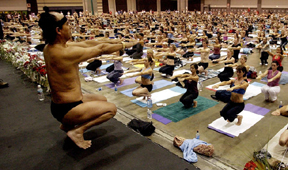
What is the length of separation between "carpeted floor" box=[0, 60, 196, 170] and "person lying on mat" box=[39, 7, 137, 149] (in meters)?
0.28

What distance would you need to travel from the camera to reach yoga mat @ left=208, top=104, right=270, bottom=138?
475 cm

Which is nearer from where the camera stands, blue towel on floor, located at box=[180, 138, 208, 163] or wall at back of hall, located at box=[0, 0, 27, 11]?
blue towel on floor, located at box=[180, 138, 208, 163]

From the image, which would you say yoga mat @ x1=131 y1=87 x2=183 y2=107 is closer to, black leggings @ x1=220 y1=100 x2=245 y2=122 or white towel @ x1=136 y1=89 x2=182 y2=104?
white towel @ x1=136 y1=89 x2=182 y2=104

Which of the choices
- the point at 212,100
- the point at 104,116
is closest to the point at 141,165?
the point at 104,116

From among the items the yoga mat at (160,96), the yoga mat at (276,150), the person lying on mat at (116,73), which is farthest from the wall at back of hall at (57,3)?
the yoga mat at (276,150)

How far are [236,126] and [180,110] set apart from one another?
54.2 inches

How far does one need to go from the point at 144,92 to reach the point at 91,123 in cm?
318

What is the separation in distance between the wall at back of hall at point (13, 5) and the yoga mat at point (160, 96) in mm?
30826

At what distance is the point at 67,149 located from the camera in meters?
3.38

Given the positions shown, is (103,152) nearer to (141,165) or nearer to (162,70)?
(141,165)

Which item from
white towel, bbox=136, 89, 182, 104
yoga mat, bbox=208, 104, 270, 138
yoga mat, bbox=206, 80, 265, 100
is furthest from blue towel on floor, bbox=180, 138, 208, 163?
yoga mat, bbox=206, 80, 265, 100

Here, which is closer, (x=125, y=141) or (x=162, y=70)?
(x=125, y=141)

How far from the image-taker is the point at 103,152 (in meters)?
3.30

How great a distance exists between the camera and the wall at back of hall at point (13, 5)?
98.3 ft
